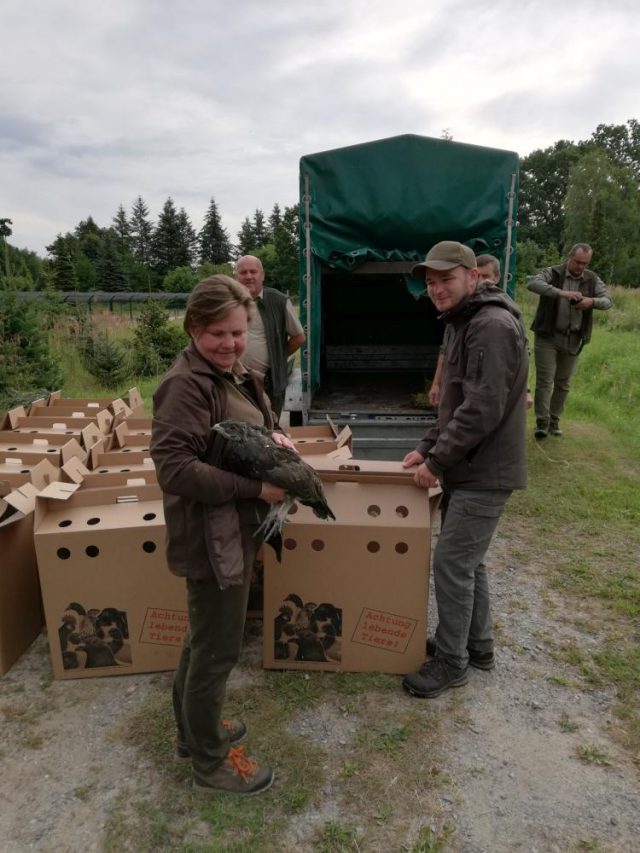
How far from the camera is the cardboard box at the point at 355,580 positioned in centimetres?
263

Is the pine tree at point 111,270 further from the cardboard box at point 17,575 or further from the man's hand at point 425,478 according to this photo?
the man's hand at point 425,478

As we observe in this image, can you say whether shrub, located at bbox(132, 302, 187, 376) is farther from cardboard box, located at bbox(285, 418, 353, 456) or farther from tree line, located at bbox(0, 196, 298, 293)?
tree line, located at bbox(0, 196, 298, 293)

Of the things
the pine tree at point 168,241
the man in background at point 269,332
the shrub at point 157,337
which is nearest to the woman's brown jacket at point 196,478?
the man in background at point 269,332

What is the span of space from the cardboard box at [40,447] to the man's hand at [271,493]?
191 centimetres

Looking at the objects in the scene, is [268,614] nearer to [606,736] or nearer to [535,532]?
[606,736]

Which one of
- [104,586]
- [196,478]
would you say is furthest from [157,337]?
[196,478]

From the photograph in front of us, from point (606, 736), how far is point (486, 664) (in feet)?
1.95

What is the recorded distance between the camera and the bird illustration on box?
1762mm

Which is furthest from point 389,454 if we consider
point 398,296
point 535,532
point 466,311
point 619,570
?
point 398,296

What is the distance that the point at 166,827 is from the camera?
197cm

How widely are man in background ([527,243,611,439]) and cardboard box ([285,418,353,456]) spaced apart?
352cm

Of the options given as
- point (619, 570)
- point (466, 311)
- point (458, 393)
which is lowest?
point (619, 570)

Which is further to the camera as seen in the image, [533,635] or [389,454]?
[389,454]

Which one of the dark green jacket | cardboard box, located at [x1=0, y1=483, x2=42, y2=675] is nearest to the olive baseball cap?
the dark green jacket
